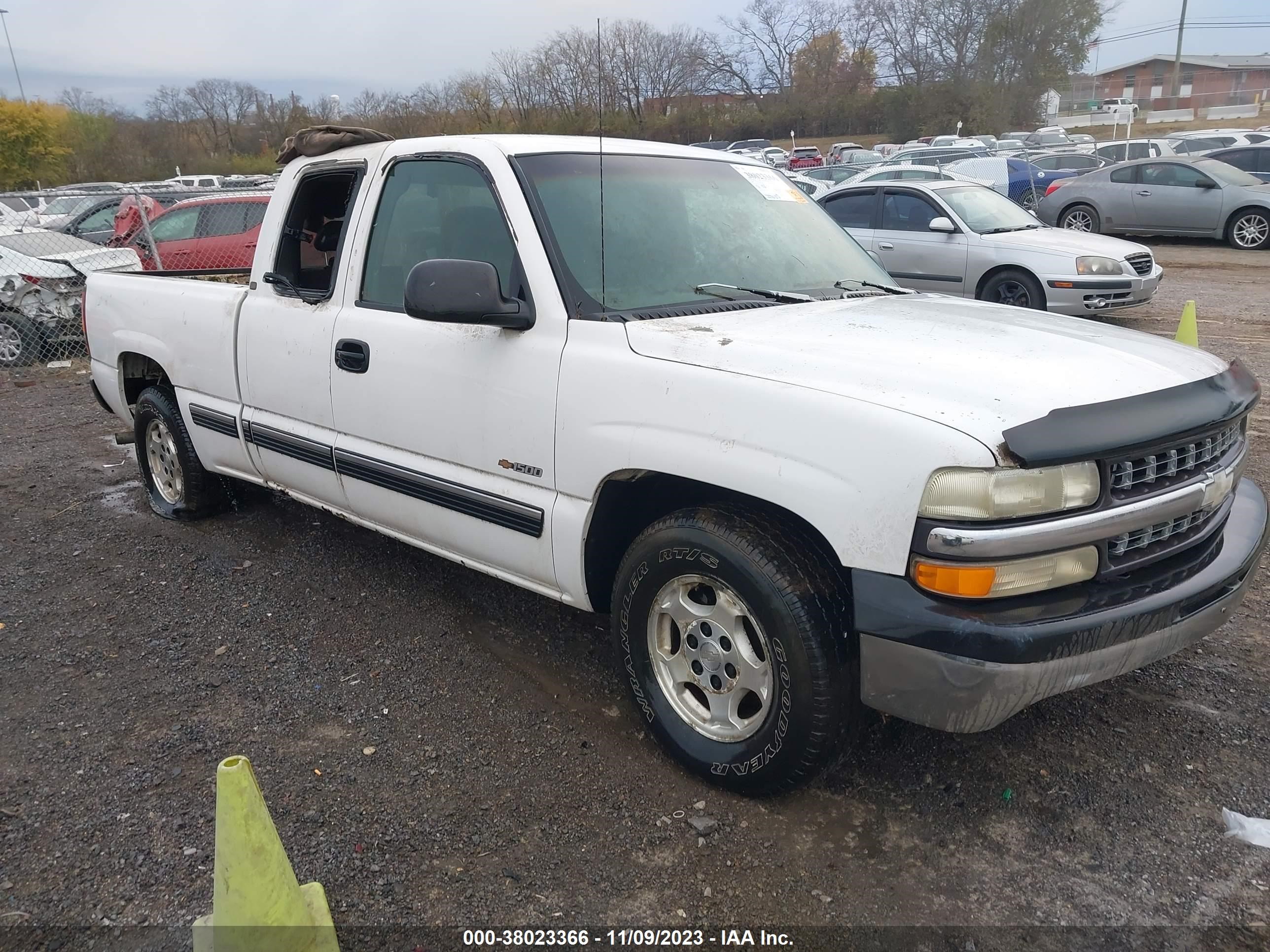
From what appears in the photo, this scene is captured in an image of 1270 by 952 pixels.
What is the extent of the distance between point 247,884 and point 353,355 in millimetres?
2139

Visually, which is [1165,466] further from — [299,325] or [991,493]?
[299,325]

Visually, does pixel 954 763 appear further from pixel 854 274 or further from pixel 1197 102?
pixel 1197 102

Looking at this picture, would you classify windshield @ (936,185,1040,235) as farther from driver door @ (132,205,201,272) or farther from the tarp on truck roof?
driver door @ (132,205,201,272)

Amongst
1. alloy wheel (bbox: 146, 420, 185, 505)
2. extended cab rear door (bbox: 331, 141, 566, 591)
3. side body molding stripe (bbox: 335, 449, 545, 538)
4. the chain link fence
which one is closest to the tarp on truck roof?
extended cab rear door (bbox: 331, 141, 566, 591)

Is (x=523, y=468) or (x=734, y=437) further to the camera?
(x=523, y=468)

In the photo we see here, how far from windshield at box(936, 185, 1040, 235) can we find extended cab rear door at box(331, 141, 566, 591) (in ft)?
26.7

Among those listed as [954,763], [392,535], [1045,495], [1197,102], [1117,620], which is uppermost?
[1197,102]

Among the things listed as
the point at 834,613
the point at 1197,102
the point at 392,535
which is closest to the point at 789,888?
the point at 834,613

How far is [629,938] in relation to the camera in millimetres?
2342

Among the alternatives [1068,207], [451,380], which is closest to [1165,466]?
[451,380]

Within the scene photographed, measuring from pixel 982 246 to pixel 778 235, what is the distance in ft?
23.7

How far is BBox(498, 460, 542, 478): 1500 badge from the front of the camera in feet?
10.2

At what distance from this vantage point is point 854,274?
3756 millimetres

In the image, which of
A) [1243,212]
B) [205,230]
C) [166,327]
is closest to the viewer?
[166,327]
